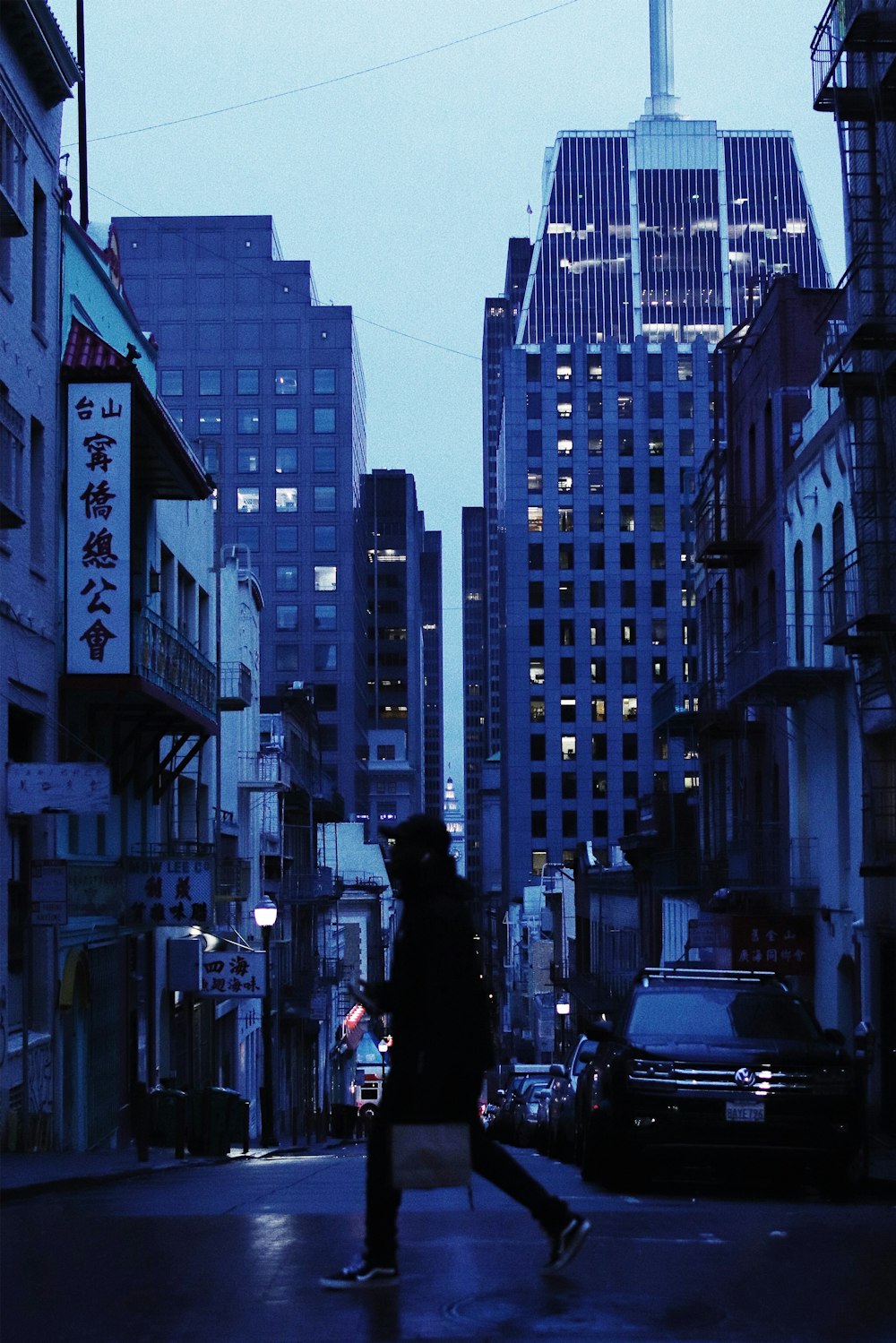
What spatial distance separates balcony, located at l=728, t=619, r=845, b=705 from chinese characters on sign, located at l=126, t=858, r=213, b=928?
31.9 ft

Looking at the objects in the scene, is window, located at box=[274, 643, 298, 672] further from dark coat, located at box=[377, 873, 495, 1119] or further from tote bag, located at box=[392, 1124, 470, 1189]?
tote bag, located at box=[392, 1124, 470, 1189]

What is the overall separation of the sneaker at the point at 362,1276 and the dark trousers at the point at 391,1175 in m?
A: 0.03

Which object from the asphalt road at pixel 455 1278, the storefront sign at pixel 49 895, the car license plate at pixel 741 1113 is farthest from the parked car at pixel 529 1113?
the asphalt road at pixel 455 1278

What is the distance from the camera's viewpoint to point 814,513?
3012 centimetres

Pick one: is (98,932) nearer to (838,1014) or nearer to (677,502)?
(838,1014)

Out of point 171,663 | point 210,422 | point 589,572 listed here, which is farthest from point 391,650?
point 171,663

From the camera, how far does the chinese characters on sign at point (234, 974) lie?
97.8 ft

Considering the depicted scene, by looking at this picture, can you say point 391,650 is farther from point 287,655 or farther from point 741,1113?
point 741,1113

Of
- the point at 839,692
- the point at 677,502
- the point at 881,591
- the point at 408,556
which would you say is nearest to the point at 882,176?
the point at 881,591

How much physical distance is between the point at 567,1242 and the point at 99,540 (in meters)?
17.1

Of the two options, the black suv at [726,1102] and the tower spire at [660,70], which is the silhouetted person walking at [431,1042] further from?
the tower spire at [660,70]

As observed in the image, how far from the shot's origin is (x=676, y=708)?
4428 cm

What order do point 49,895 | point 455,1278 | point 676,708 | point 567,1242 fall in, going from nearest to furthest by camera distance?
point 567,1242 → point 455,1278 → point 49,895 → point 676,708

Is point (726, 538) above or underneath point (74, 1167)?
above
